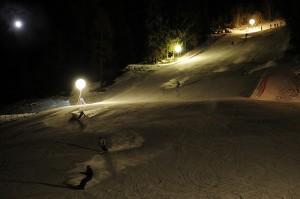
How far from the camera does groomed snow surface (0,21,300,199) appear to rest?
7352 millimetres

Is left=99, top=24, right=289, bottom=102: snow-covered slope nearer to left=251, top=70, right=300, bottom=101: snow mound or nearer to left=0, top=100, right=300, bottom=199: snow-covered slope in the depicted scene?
left=251, top=70, right=300, bottom=101: snow mound

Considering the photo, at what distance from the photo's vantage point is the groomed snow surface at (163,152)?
24.1 ft

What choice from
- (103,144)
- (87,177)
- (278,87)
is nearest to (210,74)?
(278,87)

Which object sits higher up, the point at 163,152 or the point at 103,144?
the point at 103,144

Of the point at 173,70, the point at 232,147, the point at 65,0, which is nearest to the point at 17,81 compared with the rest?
the point at 65,0

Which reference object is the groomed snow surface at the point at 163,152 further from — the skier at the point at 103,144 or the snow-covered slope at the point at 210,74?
the snow-covered slope at the point at 210,74

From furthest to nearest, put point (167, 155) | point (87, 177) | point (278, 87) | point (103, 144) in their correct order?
1. point (278, 87)
2. point (103, 144)
3. point (167, 155)
4. point (87, 177)

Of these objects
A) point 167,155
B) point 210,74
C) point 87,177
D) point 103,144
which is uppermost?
point 210,74

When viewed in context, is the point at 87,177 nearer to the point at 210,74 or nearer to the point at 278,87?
the point at 278,87

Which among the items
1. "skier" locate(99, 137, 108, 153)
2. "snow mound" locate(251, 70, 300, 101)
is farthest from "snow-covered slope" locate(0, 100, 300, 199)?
"snow mound" locate(251, 70, 300, 101)

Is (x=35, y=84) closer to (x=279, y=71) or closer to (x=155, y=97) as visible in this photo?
(x=155, y=97)

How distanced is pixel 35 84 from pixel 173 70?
30446 mm

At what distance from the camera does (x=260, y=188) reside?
22.7 feet

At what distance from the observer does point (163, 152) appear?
31.0ft
